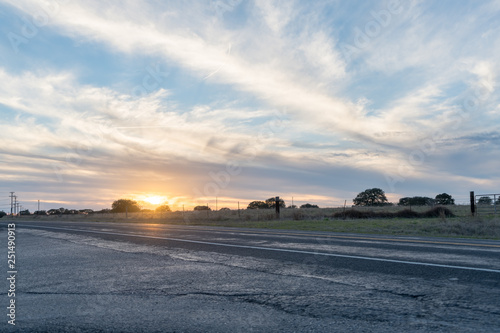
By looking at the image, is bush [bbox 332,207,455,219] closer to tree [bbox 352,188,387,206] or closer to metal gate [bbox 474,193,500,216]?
metal gate [bbox 474,193,500,216]

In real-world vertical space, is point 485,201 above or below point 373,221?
above

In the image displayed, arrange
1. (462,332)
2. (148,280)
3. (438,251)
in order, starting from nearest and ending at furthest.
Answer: (462,332) → (148,280) → (438,251)

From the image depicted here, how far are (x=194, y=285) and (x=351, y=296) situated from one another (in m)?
2.51

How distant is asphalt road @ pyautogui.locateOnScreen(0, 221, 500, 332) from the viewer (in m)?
4.34

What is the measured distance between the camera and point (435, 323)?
4160 mm

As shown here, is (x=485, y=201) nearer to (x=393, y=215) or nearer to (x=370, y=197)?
(x=393, y=215)

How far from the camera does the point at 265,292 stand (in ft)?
18.5

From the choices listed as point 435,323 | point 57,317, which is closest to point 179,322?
point 57,317

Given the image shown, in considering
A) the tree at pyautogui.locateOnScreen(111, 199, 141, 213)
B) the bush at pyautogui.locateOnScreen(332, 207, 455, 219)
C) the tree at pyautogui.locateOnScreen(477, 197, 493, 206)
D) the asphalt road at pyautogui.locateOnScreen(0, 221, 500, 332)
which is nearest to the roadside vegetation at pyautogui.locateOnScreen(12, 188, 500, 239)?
the bush at pyautogui.locateOnScreen(332, 207, 455, 219)

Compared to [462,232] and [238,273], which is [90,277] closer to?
[238,273]

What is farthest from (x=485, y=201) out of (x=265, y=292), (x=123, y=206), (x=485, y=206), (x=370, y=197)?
(x=123, y=206)

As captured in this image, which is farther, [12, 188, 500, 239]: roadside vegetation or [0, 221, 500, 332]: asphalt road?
[12, 188, 500, 239]: roadside vegetation

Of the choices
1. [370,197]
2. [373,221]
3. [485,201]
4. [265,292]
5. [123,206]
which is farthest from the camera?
[123,206]

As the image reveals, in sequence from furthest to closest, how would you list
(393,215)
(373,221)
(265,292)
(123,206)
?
1. (123,206)
2. (393,215)
3. (373,221)
4. (265,292)
